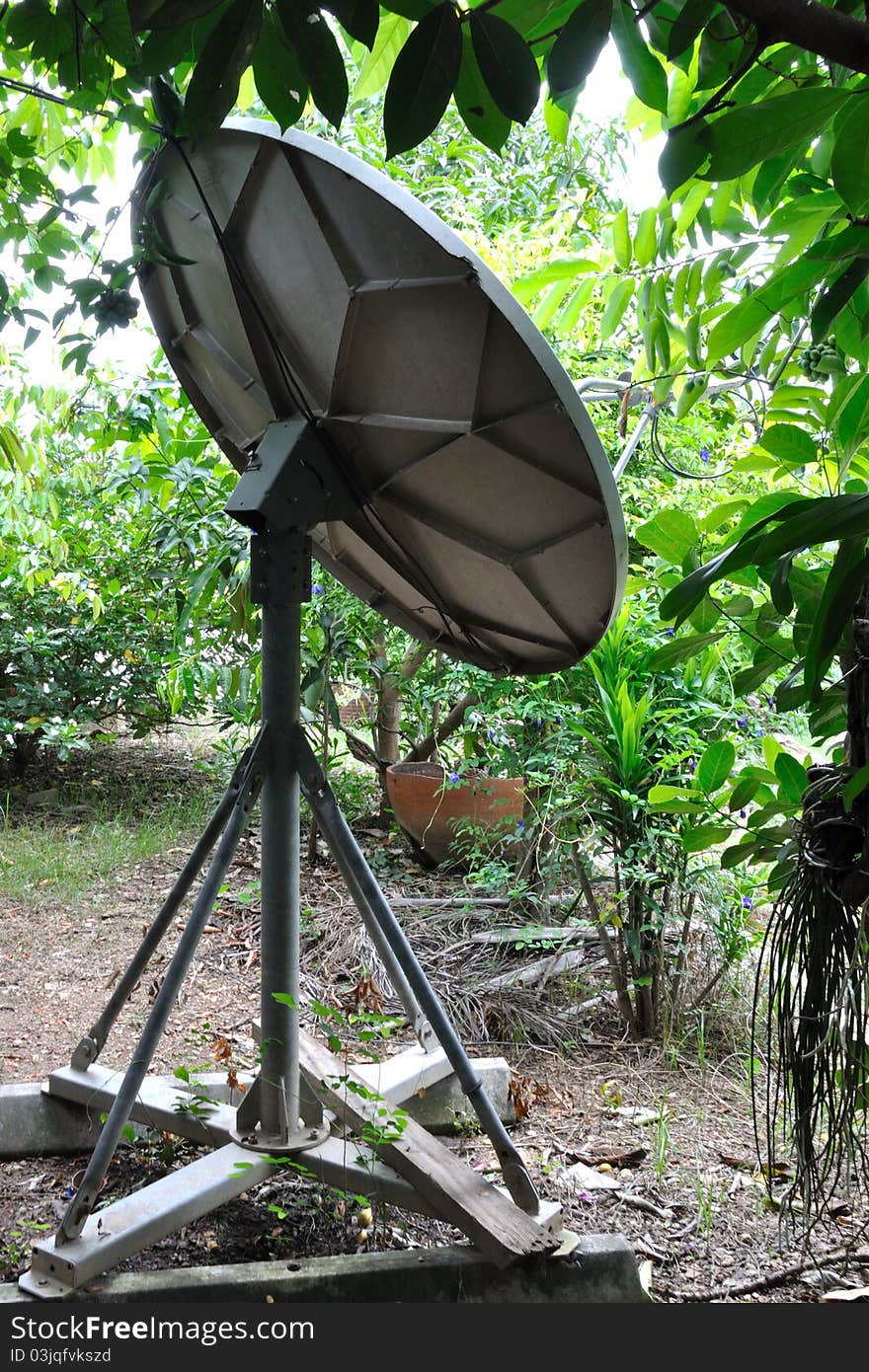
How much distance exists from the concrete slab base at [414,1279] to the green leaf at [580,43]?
219cm

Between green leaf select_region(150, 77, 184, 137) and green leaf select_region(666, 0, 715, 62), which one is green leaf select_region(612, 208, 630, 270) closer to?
green leaf select_region(150, 77, 184, 137)

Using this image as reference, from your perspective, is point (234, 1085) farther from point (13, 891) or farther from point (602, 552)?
point (13, 891)

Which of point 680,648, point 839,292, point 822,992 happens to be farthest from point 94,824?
point 839,292

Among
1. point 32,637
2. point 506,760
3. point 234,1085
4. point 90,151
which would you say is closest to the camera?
point 90,151

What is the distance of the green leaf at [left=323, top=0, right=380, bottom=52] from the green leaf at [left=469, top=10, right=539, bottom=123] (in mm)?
95

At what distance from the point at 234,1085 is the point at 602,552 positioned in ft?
5.52

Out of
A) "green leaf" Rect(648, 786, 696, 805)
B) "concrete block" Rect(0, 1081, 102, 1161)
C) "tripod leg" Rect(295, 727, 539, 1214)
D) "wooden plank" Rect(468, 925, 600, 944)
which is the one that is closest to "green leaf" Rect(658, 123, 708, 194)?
"green leaf" Rect(648, 786, 696, 805)

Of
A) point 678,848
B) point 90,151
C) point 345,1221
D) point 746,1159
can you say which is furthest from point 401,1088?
point 90,151

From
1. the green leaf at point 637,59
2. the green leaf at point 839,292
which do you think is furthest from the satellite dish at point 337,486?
the green leaf at point 637,59

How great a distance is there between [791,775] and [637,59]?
1.27 meters

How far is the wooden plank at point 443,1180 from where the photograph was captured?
7.44 ft

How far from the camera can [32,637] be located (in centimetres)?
641

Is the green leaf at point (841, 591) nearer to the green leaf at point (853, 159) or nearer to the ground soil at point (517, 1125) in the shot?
the green leaf at point (853, 159)

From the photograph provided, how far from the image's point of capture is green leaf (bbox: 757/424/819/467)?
170 cm
